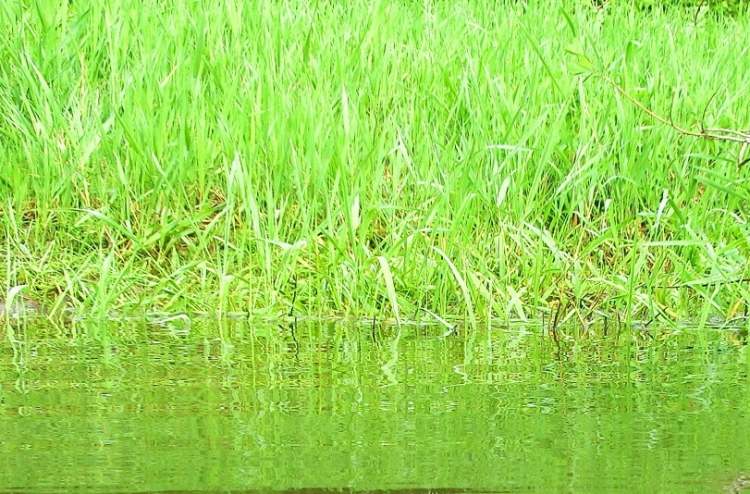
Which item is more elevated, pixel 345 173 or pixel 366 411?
pixel 345 173

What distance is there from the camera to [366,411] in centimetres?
257

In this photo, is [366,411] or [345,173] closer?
[366,411]

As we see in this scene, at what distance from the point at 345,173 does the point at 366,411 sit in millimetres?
1788

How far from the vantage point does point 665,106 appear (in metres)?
5.05

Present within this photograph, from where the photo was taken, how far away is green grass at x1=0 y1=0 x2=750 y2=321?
3973mm

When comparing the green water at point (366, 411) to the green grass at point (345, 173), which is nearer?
the green water at point (366, 411)

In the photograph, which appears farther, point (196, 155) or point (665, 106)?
point (665, 106)

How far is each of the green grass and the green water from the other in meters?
0.42

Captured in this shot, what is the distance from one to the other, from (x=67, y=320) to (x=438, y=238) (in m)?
1.33

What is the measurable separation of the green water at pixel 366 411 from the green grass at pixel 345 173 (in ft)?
1.37

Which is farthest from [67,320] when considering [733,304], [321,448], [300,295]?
[733,304]

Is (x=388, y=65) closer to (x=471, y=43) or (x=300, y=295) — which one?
(x=471, y=43)

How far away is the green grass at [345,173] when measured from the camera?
13.0 feet

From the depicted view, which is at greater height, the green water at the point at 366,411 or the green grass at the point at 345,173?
the green grass at the point at 345,173
